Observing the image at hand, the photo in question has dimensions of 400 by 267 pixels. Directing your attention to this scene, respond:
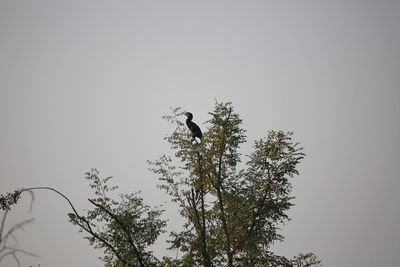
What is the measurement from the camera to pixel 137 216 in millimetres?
13273

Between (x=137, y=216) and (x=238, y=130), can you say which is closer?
(x=238, y=130)

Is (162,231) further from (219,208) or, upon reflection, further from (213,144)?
(213,144)

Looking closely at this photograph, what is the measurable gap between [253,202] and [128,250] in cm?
447

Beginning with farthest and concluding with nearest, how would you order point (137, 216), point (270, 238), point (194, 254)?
point (137, 216)
point (270, 238)
point (194, 254)

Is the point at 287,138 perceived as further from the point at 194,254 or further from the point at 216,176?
the point at 194,254

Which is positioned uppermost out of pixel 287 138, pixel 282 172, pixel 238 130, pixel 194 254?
pixel 238 130

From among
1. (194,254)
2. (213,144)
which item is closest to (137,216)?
(194,254)

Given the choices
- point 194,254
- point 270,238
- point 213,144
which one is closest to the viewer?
point 194,254

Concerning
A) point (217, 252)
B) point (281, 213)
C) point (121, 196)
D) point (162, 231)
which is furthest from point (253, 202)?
point (121, 196)

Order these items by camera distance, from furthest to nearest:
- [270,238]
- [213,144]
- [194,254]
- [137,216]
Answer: [137,216]
[270,238]
[213,144]
[194,254]

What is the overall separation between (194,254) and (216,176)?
8.37 feet

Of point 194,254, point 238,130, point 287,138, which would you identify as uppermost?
point 238,130

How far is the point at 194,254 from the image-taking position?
10898 mm

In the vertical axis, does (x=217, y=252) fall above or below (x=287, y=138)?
below
